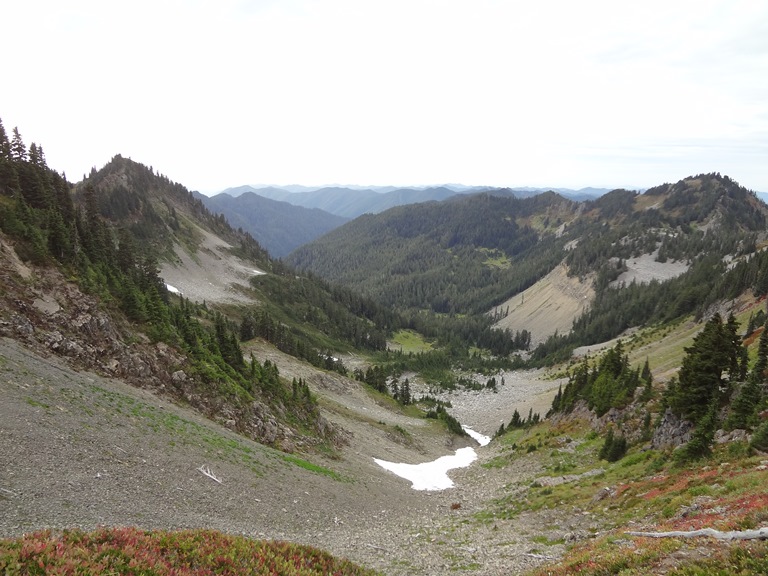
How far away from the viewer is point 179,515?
18.9m

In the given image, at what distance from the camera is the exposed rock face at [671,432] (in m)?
29.4

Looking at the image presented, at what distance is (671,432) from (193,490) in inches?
1349

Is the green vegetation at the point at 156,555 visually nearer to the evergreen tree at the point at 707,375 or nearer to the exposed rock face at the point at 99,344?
the exposed rock face at the point at 99,344

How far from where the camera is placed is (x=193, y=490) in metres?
21.7

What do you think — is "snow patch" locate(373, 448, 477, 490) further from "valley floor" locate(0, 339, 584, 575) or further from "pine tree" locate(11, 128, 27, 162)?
"pine tree" locate(11, 128, 27, 162)

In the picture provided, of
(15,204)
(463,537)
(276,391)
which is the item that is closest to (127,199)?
(15,204)

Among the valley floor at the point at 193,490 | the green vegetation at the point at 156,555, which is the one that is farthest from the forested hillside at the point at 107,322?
the green vegetation at the point at 156,555

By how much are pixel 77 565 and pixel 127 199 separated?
178 meters

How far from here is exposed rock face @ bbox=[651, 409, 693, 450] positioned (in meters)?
29.4

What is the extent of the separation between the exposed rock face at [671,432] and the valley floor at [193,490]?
11797mm

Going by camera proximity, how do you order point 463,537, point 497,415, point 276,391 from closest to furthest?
1. point 463,537
2. point 276,391
3. point 497,415

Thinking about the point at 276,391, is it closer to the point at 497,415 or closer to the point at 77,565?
the point at 77,565

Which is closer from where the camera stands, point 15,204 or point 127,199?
point 15,204

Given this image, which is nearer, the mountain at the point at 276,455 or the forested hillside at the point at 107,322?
the mountain at the point at 276,455
